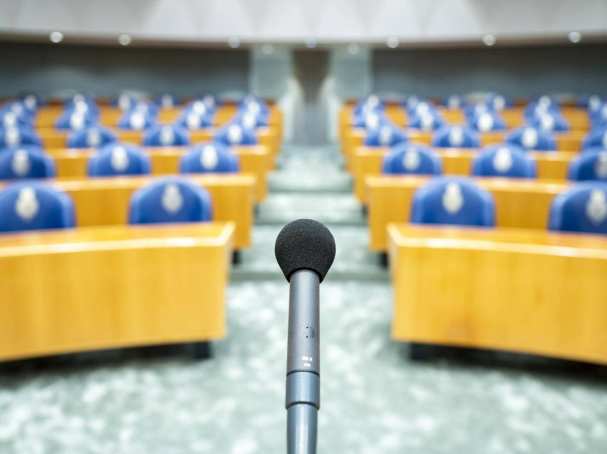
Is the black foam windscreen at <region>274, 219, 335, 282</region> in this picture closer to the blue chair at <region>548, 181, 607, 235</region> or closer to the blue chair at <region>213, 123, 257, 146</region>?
the blue chair at <region>548, 181, 607, 235</region>

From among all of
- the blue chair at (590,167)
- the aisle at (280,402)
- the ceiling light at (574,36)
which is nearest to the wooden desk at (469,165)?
the blue chair at (590,167)

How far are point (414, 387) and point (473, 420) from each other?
1.22 feet

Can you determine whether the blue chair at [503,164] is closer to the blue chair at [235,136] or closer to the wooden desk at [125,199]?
the wooden desk at [125,199]

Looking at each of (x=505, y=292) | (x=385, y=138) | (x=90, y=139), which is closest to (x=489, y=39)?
(x=385, y=138)

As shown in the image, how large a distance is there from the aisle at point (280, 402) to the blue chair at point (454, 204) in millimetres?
737

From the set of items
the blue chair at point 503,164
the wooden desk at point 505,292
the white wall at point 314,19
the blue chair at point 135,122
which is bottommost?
the wooden desk at point 505,292

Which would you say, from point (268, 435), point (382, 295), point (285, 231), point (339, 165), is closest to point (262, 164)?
point (382, 295)

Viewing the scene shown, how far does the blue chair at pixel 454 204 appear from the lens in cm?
392

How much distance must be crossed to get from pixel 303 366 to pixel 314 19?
43.0 ft

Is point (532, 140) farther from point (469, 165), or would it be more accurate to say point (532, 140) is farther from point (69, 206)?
point (69, 206)

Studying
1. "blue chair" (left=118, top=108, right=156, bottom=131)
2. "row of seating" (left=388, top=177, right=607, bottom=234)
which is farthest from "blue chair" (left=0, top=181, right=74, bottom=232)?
"blue chair" (left=118, top=108, right=156, bottom=131)

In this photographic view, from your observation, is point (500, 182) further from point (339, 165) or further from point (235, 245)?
point (339, 165)

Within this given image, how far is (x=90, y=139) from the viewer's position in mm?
6992

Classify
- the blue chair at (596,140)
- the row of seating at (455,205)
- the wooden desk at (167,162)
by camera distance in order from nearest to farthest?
1. the row of seating at (455,205)
2. the wooden desk at (167,162)
3. the blue chair at (596,140)
